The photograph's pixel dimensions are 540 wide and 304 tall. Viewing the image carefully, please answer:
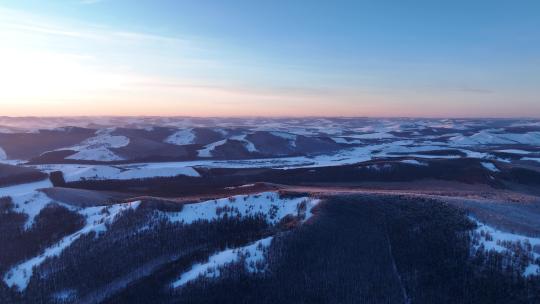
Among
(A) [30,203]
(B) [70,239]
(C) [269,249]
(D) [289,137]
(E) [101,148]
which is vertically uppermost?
(A) [30,203]

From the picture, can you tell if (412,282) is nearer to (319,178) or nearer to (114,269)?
(114,269)

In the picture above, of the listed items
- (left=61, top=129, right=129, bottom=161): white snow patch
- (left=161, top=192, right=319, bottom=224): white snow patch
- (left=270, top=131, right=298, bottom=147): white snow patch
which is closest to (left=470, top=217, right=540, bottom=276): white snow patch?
(left=161, top=192, right=319, bottom=224): white snow patch

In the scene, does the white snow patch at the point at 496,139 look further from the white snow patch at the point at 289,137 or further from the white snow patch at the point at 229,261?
the white snow patch at the point at 229,261

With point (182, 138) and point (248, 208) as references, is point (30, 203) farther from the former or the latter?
point (182, 138)

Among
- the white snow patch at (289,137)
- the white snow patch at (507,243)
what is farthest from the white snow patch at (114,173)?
the white snow patch at (289,137)

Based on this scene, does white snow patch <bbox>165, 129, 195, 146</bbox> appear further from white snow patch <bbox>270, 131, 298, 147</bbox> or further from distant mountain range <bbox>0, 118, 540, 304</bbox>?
distant mountain range <bbox>0, 118, 540, 304</bbox>

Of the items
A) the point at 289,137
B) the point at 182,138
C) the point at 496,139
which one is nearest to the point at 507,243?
the point at 289,137
